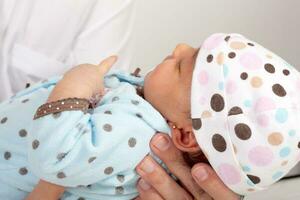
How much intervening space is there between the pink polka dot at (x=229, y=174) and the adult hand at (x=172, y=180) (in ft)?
0.06

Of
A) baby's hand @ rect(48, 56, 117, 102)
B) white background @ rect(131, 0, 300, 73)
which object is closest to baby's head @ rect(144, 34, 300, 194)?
baby's hand @ rect(48, 56, 117, 102)

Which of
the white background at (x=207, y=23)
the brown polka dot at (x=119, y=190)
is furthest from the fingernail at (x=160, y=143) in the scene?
the white background at (x=207, y=23)

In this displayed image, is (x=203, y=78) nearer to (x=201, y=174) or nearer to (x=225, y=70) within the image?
(x=225, y=70)

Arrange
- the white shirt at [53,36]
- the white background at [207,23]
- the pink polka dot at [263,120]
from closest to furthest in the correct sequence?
the pink polka dot at [263,120], the white shirt at [53,36], the white background at [207,23]

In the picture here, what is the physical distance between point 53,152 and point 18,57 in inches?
14.7

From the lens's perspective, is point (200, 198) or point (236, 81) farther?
point (200, 198)

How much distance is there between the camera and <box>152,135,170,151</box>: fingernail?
89 centimetres

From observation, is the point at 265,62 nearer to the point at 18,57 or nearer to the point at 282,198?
the point at 18,57

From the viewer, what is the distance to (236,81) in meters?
0.84

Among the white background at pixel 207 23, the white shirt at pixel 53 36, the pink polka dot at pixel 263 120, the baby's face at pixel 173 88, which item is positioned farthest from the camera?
the white background at pixel 207 23

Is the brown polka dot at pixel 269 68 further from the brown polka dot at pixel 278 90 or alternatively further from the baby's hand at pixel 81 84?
the baby's hand at pixel 81 84

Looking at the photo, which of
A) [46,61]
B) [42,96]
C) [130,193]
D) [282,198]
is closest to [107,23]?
[46,61]

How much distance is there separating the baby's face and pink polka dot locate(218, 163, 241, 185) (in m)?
0.10

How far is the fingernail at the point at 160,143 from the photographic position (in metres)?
0.89
